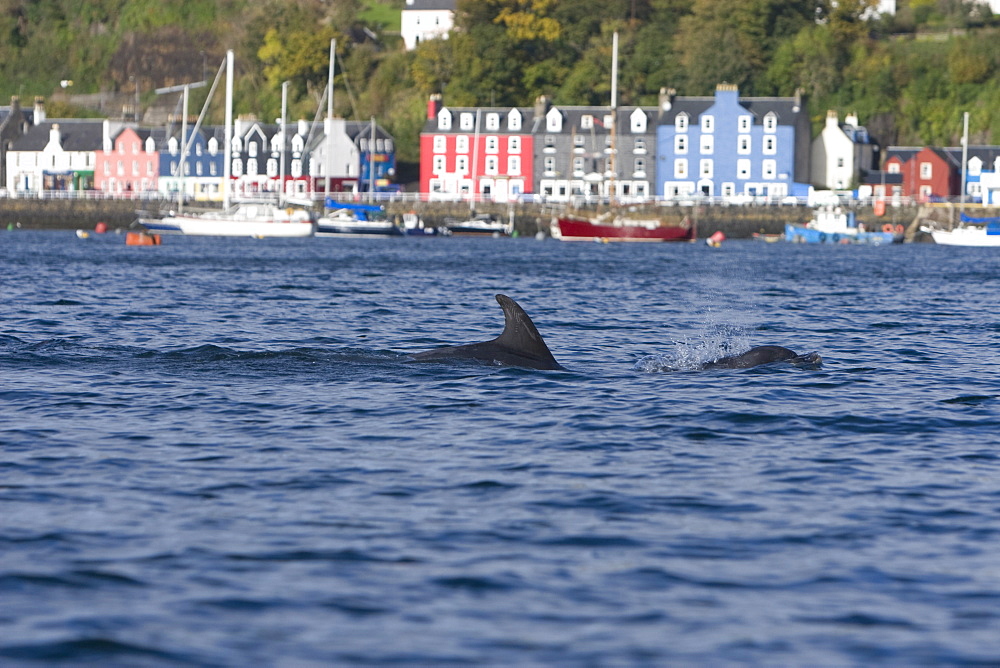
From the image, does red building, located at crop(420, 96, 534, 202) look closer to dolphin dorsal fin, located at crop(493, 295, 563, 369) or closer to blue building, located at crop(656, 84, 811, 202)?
blue building, located at crop(656, 84, 811, 202)

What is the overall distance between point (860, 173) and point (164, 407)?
356ft

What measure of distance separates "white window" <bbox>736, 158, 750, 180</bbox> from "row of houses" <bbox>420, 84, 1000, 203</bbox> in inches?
3.6

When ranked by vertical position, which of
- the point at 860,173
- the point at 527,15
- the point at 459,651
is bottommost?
the point at 459,651

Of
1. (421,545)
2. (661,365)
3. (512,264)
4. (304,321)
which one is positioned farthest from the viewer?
(512,264)

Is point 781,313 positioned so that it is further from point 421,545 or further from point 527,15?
point 527,15

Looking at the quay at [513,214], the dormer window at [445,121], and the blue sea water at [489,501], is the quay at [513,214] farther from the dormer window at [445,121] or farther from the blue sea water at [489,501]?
the blue sea water at [489,501]

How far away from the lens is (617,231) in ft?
319

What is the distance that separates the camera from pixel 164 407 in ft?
57.0

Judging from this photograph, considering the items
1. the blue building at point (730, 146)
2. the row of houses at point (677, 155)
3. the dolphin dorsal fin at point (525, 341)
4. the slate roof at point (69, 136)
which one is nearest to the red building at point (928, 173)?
the row of houses at point (677, 155)

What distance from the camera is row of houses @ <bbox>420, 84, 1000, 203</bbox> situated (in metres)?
115

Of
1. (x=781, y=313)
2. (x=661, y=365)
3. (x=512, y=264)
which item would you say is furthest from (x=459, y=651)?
(x=512, y=264)

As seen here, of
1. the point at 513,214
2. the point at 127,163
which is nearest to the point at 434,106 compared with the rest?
the point at 513,214

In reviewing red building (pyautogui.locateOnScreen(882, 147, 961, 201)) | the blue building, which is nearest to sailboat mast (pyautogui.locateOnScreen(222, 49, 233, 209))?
the blue building

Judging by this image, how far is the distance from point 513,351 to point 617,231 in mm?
76910
